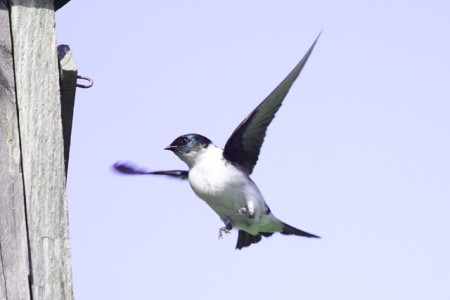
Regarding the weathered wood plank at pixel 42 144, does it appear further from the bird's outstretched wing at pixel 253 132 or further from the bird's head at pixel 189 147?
the bird's head at pixel 189 147

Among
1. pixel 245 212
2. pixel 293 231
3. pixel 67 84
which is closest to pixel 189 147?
pixel 245 212

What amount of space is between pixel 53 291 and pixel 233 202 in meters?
2.26

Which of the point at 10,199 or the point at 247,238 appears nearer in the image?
the point at 10,199

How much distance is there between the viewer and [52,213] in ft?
9.72

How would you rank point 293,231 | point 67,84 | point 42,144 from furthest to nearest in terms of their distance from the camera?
point 293,231
point 67,84
point 42,144

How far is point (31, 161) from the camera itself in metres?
3.02

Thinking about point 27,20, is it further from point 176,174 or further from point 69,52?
point 176,174

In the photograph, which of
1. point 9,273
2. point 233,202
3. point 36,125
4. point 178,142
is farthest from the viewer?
point 178,142

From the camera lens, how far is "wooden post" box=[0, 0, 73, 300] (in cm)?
287

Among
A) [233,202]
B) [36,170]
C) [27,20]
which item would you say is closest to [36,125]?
[36,170]

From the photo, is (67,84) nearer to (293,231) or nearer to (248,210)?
(248,210)

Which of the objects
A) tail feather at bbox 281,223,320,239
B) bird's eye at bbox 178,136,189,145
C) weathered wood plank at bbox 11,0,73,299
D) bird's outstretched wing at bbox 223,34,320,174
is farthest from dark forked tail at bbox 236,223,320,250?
weathered wood plank at bbox 11,0,73,299

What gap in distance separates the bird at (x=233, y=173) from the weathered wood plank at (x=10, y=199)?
1.78 m

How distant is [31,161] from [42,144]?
6cm
